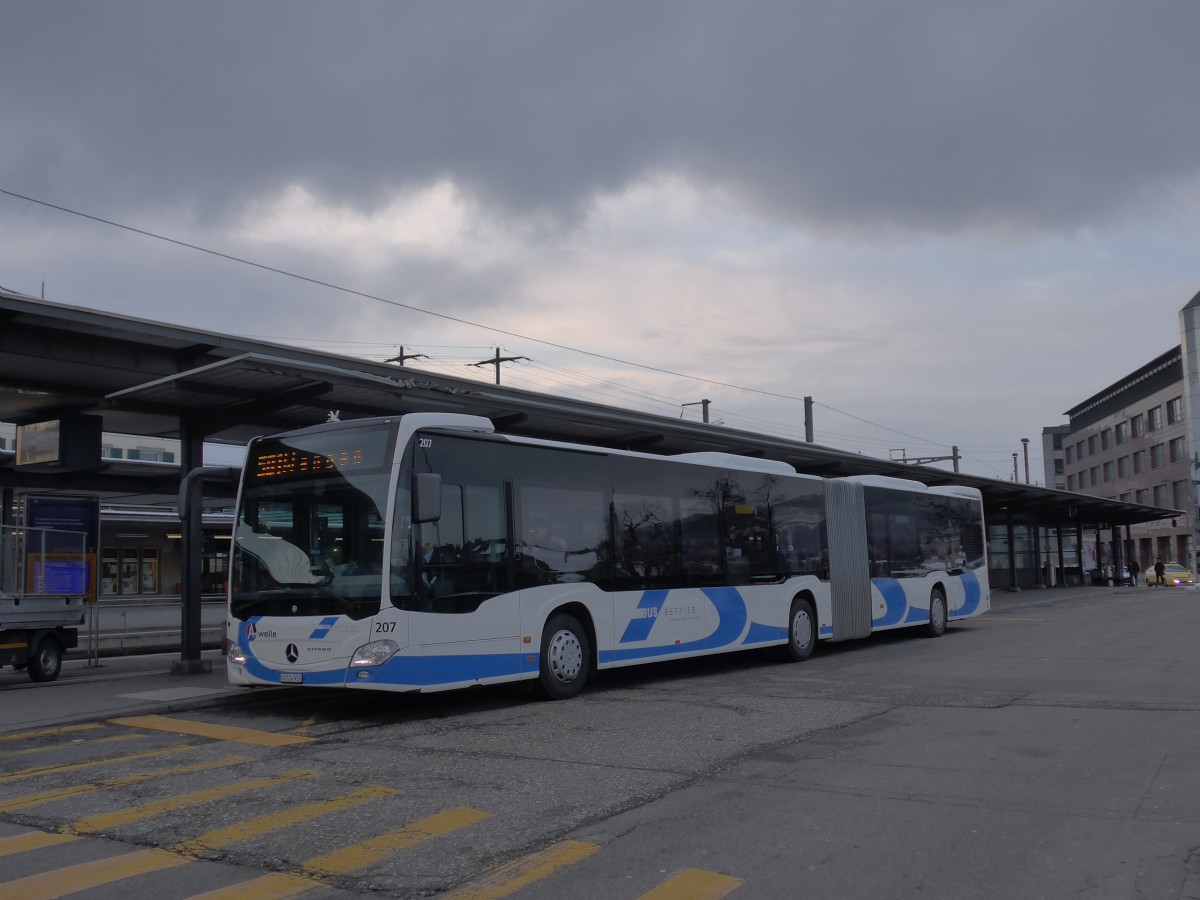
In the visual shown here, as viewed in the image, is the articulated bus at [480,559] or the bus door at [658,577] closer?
the articulated bus at [480,559]

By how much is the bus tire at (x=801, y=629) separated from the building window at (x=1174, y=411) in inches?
2824

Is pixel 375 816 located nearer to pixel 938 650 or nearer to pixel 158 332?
pixel 158 332

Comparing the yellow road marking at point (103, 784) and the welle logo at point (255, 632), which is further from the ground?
the welle logo at point (255, 632)

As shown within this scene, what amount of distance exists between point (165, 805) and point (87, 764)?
6.95ft

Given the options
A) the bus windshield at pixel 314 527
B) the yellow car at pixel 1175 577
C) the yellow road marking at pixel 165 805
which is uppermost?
the bus windshield at pixel 314 527

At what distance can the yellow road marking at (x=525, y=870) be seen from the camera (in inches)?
198

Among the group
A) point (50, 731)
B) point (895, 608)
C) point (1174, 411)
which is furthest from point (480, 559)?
point (1174, 411)

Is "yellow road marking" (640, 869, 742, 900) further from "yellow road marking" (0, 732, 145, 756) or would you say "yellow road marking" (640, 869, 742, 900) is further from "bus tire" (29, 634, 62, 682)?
"bus tire" (29, 634, 62, 682)

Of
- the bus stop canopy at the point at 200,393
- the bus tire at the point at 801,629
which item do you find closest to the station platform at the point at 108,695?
the bus stop canopy at the point at 200,393

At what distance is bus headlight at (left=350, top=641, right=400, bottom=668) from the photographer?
404 inches

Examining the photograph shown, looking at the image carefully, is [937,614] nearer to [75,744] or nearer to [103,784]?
[75,744]

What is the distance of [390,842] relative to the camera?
592cm

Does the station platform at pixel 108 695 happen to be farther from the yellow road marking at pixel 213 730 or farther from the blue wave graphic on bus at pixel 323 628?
the blue wave graphic on bus at pixel 323 628

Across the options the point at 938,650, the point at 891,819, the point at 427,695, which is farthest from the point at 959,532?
the point at 891,819
